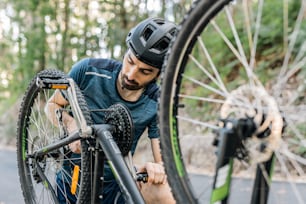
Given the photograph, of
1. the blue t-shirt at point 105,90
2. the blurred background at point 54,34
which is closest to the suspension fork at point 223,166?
the blue t-shirt at point 105,90

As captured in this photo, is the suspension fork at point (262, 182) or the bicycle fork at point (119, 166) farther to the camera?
the bicycle fork at point (119, 166)

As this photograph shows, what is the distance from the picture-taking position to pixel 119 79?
184cm

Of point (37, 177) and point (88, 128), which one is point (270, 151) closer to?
point (88, 128)

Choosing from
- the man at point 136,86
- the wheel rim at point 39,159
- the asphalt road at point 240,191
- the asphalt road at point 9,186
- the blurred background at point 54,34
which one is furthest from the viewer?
the blurred background at point 54,34

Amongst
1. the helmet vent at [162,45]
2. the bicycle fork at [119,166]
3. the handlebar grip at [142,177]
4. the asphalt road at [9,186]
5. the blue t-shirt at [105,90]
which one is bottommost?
the asphalt road at [9,186]

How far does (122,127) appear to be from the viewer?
152cm

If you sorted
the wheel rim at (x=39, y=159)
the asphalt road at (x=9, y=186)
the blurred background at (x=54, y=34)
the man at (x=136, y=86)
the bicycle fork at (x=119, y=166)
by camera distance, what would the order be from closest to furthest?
the bicycle fork at (x=119, y=166) → the man at (x=136, y=86) → the wheel rim at (x=39, y=159) → the asphalt road at (x=9, y=186) → the blurred background at (x=54, y=34)

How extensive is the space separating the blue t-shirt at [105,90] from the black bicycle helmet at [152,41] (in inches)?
10.3

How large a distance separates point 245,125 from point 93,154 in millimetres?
678

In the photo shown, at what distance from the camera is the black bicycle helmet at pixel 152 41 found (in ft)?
5.26

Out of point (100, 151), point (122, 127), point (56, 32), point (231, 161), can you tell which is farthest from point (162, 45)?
point (56, 32)

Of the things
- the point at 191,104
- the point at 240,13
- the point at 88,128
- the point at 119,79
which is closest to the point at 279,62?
the point at 240,13

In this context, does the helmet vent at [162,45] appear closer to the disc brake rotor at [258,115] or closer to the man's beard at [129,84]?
the man's beard at [129,84]

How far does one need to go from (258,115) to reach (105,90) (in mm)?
977
